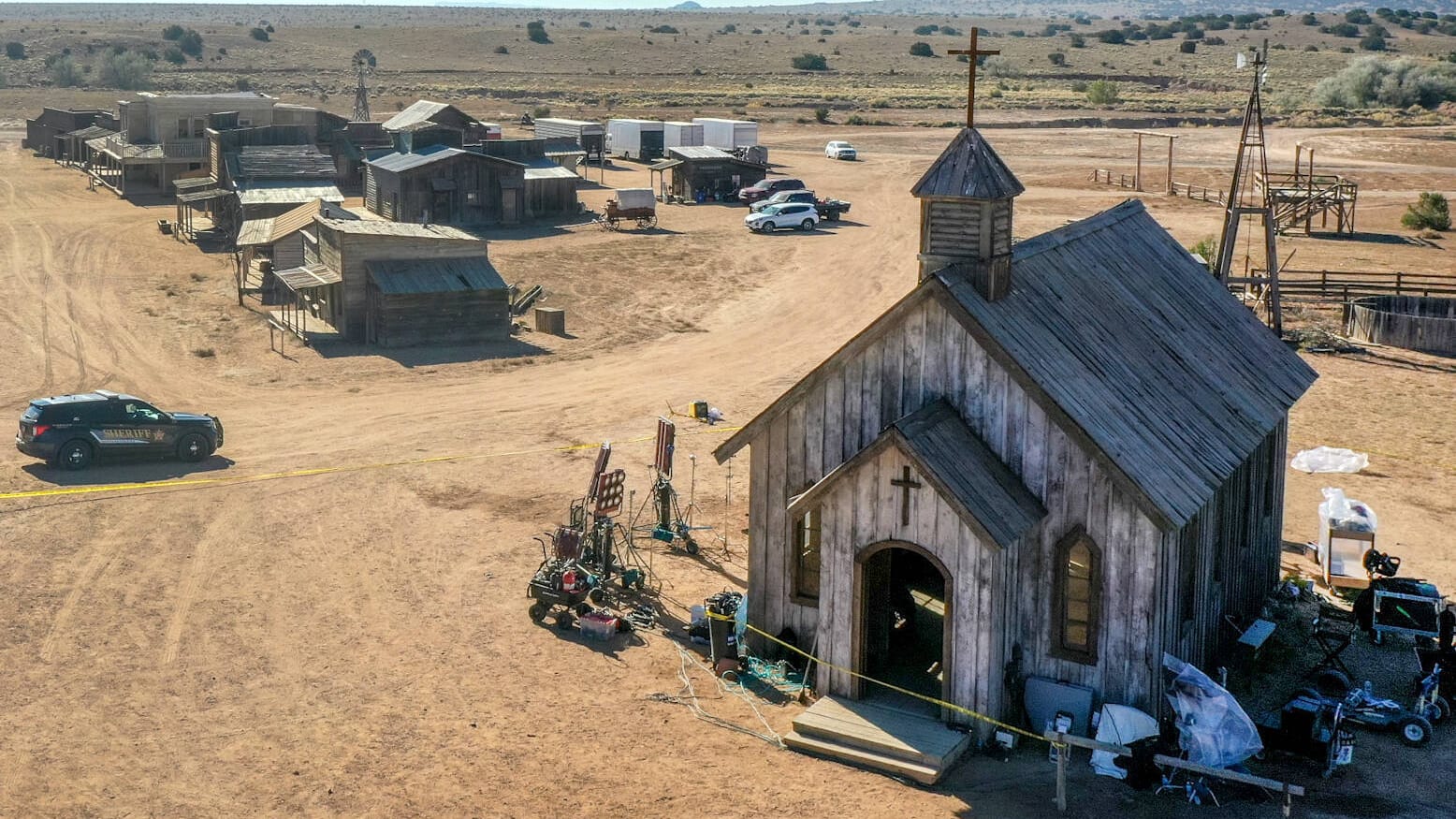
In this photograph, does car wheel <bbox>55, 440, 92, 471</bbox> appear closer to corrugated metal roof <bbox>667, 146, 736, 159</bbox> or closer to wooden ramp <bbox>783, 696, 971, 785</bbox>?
wooden ramp <bbox>783, 696, 971, 785</bbox>

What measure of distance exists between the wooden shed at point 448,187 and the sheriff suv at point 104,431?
31.1 metres

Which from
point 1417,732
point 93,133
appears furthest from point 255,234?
point 1417,732

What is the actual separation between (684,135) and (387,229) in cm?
4276

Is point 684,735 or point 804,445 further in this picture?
point 804,445

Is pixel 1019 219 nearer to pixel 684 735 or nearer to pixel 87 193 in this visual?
pixel 87 193

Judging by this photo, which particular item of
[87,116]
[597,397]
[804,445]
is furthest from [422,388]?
[87,116]

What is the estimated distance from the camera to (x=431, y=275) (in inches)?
1720

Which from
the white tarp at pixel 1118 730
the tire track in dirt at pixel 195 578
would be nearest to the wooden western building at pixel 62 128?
the tire track in dirt at pixel 195 578

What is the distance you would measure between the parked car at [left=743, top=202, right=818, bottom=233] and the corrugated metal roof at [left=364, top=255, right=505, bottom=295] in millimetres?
20754

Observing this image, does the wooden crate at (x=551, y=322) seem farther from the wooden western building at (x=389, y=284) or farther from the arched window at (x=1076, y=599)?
the arched window at (x=1076, y=599)

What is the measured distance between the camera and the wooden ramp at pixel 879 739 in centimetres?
1747

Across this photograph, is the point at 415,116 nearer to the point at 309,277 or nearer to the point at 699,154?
the point at 699,154

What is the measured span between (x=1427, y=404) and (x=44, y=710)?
3069 cm

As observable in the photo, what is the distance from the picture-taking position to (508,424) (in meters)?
34.5
